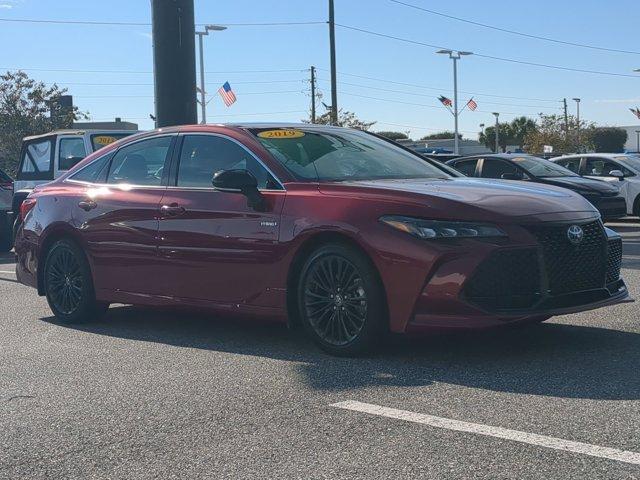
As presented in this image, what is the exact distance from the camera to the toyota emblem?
572 cm

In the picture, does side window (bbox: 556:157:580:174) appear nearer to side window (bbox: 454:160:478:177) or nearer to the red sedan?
side window (bbox: 454:160:478:177)

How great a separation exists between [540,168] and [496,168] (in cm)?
80

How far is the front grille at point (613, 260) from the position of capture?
6.10 m

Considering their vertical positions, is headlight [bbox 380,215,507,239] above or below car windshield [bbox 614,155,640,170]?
below

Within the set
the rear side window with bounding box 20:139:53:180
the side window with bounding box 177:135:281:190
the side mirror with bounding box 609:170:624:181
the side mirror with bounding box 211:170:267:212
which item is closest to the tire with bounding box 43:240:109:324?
the side window with bounding box 177:135:281:190

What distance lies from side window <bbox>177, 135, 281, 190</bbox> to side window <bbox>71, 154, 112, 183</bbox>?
1.00 m

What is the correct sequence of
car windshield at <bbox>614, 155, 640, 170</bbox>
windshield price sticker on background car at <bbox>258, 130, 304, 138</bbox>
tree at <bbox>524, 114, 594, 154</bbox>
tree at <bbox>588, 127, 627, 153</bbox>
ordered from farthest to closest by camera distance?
tree at <bbox>588, 127, 627, 153</bbox> → tree at <bbox>524, 114, 594, 154</bbox> → car windshield at <bbox>614, 155, 640, 170</bbox> → windshield price sticker on background car at <bbox>258, 130, 304, 138</bbox>

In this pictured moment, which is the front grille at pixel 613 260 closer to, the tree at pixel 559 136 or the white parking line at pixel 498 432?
the white parking line at pixel 498 432

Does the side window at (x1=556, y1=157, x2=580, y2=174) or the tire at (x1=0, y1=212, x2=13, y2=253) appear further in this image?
the side window at (x1=556, y1=157, x2=580, y2=174)

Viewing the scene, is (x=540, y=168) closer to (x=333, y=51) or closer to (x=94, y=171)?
(x=94, y=171)

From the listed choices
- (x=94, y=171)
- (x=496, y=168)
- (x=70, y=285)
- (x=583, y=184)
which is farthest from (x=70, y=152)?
(x=583, y=184)

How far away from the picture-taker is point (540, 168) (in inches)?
666

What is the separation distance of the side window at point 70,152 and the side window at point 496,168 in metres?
6.88

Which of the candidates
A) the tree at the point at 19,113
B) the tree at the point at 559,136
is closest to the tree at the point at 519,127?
the tree at the point at 559,136
